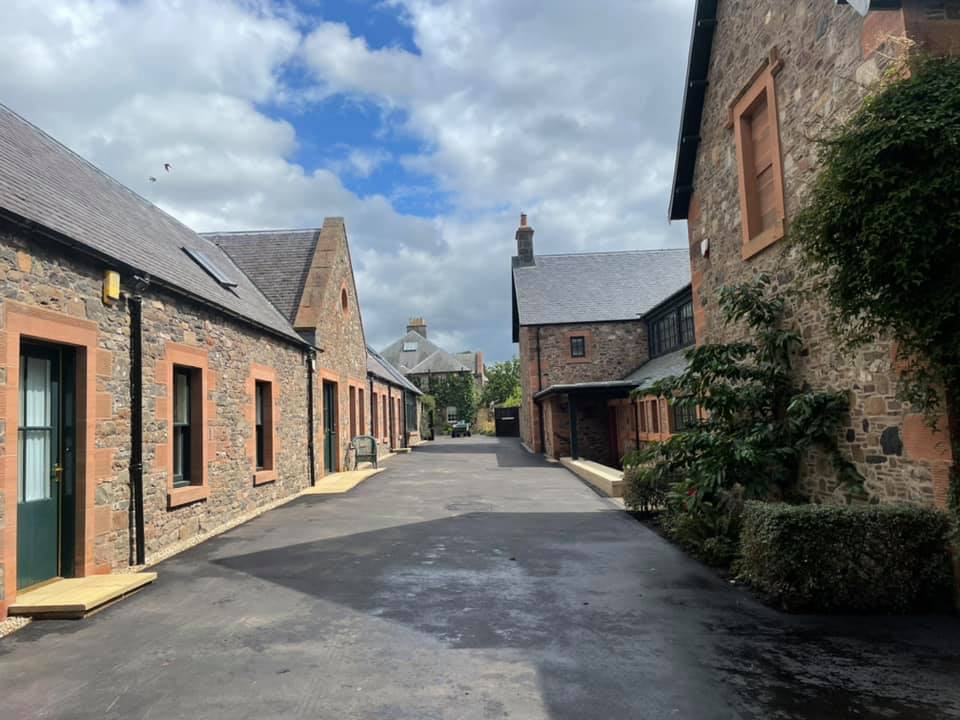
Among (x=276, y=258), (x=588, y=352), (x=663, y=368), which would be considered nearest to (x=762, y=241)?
(x=663, y=368)

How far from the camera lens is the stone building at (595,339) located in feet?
65.8

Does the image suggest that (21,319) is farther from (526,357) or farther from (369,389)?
(526,357)

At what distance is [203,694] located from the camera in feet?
12.8

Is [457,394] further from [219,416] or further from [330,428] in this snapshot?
[219,416]

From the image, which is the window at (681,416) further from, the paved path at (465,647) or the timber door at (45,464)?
the timber door at (45,464)

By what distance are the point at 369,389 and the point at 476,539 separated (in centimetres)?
1539

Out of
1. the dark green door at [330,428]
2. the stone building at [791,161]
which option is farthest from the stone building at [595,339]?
the stone building at [791,161]

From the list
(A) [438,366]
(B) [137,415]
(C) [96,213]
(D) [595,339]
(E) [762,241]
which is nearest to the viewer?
(B) [137,415]

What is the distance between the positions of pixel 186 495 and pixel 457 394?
145 feet

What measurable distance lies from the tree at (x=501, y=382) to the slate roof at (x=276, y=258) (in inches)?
1427

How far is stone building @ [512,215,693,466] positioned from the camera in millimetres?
20047

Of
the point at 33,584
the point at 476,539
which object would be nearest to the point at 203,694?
the point at 33,584

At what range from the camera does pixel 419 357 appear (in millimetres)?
56625

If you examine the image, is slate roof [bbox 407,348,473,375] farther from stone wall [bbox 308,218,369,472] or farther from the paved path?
the paved path
